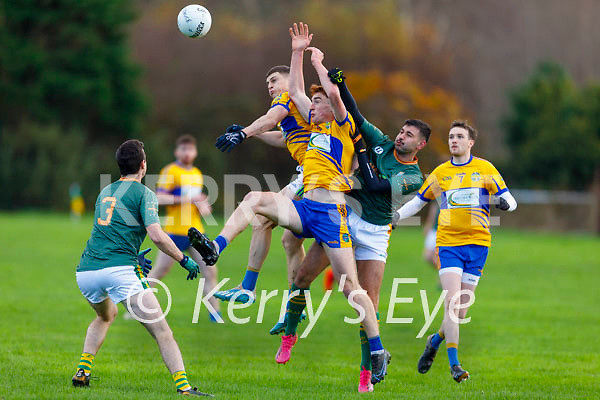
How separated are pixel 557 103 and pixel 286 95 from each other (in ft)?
153

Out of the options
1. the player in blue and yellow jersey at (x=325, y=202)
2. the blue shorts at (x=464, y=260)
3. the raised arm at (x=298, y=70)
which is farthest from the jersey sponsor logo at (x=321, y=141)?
the blue shorts at (x=464, y=260)

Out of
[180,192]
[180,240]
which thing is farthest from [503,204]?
[180,192]

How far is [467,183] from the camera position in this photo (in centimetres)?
865

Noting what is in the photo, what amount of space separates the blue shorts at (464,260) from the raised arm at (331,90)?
5.91 feet

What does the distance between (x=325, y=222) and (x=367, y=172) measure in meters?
0.77

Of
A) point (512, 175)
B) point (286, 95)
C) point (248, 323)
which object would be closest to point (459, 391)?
point (286, 95)

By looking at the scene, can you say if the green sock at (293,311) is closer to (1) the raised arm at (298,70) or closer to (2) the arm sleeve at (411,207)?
(2) the arm sleeve at (411,207)

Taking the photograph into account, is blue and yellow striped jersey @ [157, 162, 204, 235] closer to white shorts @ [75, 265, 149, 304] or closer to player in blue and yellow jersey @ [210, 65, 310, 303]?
player in blue and yellow jersey @ [210, 65, 310, 303]

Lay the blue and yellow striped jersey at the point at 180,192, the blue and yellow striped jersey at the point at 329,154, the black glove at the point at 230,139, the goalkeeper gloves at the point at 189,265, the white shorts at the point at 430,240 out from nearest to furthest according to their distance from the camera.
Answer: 1. the goalkeeper gloves at the point at 189,265
2. the black glove at the point at 230,139
3. the blue and yellow striped jersey at the point at 329,154
4. the blue and yellow striped jersey at the point at 180,192
5. the white shorts at the point at 430,240

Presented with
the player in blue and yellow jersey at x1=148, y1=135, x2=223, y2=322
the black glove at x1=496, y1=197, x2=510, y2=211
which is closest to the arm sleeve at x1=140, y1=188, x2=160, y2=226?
the black glove at x1=496, y1=197, x2=510, y2=211

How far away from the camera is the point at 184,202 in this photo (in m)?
12.7

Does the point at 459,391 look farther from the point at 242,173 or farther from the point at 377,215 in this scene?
the point at 242,173

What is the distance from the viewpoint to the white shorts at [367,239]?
855 cm

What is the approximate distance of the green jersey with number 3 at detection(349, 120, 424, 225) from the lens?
8.58m
